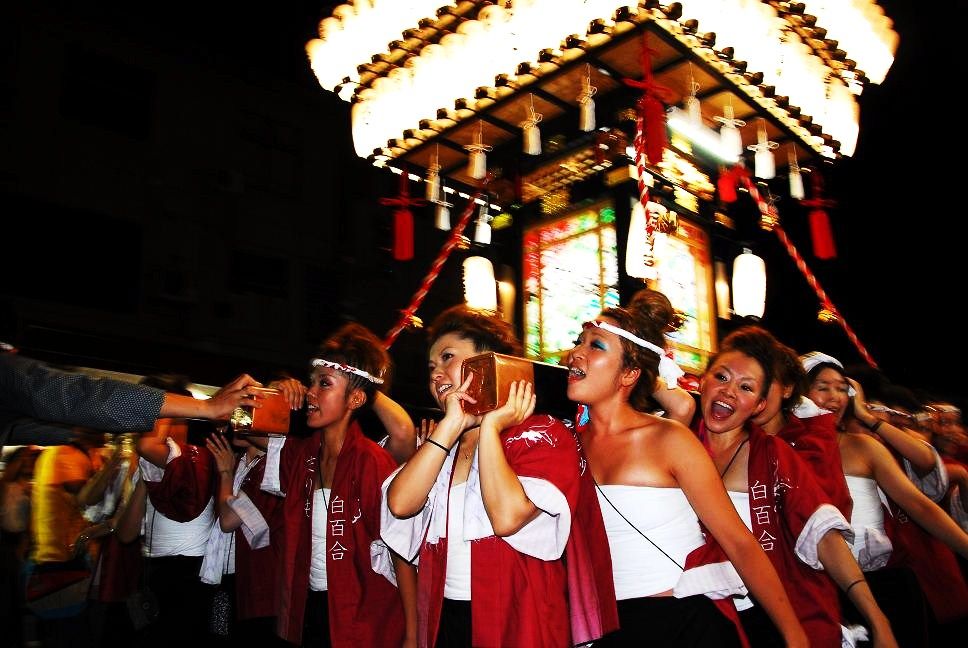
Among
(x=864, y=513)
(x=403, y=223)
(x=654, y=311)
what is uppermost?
(x=403, y=223)

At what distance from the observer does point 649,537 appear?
2.67 metres

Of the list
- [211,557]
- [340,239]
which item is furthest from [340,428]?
[340,239]

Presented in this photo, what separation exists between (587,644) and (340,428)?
6.29 ft

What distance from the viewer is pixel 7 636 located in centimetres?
345

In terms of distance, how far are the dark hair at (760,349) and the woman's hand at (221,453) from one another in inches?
110

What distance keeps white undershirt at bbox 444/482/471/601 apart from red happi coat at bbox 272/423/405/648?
0.90 metres

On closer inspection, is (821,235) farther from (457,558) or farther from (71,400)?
(71,400)

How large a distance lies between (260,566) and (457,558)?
6.51ft

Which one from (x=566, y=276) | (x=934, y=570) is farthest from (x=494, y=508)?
(x=566, y=276)

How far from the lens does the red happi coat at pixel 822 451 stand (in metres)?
3.44

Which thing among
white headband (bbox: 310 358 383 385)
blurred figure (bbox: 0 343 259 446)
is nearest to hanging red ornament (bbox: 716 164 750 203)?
white headband (bbox: 310 358 383 385)

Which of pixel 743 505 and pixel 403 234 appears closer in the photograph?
pixel 743 505

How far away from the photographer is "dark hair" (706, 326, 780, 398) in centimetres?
350

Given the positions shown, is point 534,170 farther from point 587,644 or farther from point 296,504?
point 587,644
